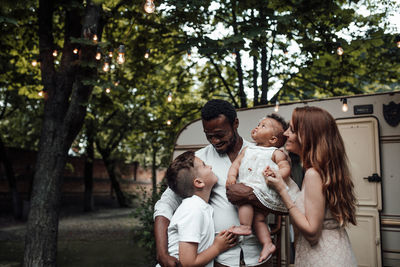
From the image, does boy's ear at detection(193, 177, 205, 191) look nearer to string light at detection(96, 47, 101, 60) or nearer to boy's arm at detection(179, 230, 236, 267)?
boy's arm at detection(179, 230, 236, 267)

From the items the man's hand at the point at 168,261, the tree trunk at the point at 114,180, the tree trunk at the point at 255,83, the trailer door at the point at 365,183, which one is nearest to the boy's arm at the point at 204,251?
the man's hand at the point at 168,261

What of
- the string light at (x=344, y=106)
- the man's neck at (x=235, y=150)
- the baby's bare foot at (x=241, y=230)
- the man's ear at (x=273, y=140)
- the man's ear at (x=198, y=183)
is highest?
the string light at (x=344, y=106)

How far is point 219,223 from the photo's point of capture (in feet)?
7.32

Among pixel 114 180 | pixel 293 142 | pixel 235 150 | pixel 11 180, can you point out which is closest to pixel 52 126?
pixel 235 150

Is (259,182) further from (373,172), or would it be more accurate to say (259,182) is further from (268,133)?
(373,172)

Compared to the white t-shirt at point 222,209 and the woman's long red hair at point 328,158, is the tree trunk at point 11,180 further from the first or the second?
the woman's long red hair at point 328,158

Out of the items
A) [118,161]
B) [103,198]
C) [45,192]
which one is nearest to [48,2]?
[45,192]

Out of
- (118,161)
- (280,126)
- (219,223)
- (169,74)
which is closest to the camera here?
(219,223)

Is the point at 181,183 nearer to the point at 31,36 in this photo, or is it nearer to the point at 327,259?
the point at 327,259

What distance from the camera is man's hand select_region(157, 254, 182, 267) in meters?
2.10

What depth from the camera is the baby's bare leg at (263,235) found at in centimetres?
211

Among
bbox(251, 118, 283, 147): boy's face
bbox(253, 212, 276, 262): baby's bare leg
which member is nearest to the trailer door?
bbox(251, 118, 283, 147): boy's face

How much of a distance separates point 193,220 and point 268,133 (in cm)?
109

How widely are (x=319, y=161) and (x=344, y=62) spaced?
514 centimetres
